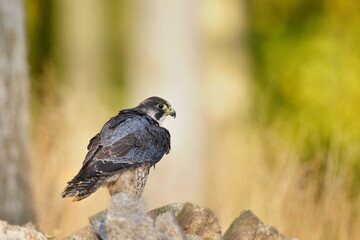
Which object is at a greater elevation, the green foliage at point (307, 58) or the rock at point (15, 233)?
the rock at point (15, 233)

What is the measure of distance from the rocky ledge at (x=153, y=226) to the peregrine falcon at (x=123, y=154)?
0.26m

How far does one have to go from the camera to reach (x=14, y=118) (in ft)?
28.6

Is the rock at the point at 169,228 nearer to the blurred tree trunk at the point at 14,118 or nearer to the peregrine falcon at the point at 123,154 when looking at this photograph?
the peregrine falcon at the point at 123,154

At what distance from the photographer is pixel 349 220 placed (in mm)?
9016

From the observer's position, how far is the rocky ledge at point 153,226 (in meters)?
5.40

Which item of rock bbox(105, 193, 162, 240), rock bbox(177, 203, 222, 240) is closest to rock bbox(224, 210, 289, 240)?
rock bbox(177, 203, 222, 240)

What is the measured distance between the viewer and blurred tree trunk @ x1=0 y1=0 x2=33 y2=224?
859 cm

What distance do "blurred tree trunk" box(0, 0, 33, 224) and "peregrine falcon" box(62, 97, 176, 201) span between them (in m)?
2.01

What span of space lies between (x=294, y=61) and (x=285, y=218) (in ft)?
31.1

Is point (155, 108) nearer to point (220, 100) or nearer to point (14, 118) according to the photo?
point (14, 118)

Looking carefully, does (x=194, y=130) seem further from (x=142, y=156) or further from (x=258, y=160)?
(x=142, y=156)

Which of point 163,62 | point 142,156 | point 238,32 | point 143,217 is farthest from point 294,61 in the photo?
point 143,217

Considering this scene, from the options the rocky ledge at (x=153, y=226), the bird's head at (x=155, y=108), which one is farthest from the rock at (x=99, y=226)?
the bird's head at (x=155, y=108)

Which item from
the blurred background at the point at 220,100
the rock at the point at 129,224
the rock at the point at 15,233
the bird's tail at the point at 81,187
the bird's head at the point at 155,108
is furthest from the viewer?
the blurred background at the point at 220,100
